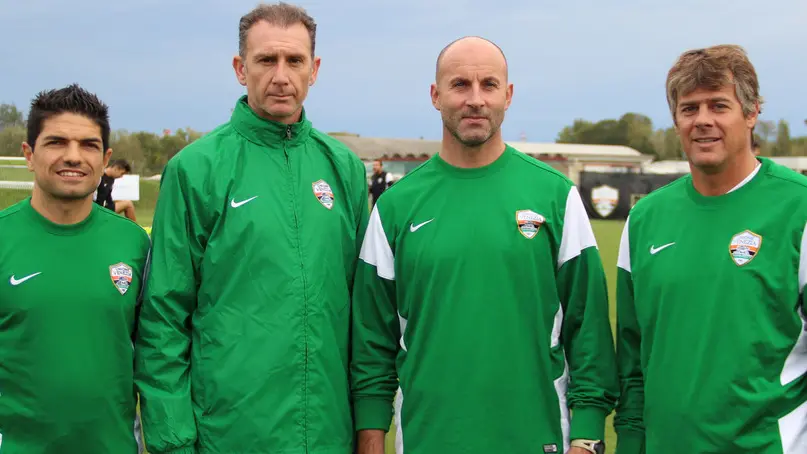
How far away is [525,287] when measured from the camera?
2824 mm

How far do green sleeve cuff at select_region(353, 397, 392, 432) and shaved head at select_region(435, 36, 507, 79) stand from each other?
50.9 inches

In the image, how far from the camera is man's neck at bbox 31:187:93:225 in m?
2.98

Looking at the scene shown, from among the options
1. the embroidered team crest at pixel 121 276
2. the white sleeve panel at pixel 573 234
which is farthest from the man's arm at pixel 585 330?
the embroidered team crest at pixel 121 276

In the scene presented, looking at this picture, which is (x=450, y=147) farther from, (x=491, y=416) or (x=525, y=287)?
(x=491, y=416)

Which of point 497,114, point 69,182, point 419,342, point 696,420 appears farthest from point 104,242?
point 696,420

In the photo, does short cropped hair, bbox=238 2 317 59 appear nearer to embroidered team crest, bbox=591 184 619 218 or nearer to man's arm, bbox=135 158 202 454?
man's arm, bbox=135 158 202 454

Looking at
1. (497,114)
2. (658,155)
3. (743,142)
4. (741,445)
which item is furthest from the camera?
(658,155)

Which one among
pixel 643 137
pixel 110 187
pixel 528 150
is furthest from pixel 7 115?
pixel 643 137

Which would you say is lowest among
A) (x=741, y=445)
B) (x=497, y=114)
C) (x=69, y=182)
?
(x=741, y=445)

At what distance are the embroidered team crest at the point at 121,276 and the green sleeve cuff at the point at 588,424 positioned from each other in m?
1.76

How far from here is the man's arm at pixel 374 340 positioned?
118 inches

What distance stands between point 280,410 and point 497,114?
1359mm

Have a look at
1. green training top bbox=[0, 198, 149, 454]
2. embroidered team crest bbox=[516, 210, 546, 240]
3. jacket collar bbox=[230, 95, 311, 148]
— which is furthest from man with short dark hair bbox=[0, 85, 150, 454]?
embroidered team crest bbox=[516, 210, 546, 240]

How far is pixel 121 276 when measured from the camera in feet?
9.72
